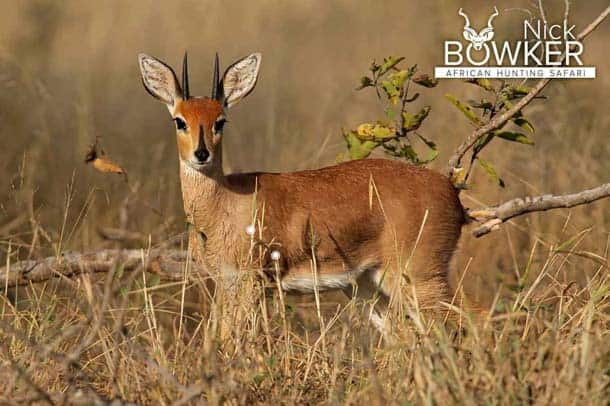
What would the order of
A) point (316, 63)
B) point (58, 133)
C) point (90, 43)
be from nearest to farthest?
point (58, 133), point (90, 43), point (316, 63)

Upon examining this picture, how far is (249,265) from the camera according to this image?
5.16 meters

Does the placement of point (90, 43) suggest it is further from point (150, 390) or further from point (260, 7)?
point (150, 390)

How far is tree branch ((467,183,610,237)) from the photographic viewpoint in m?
5.62

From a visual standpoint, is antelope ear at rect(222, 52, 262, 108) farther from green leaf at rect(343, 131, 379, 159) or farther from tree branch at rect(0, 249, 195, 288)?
tree branch at rect(0, 249, 195, 288)

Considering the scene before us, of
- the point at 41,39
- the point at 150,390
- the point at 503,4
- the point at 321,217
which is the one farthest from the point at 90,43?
the point at 150,390

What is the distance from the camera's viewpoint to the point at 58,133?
9.94m

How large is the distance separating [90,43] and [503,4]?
15.8 ft

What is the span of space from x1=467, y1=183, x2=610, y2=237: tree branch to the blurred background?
66 centimetres

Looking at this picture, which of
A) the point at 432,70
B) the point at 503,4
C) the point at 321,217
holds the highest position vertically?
the point at 503,4

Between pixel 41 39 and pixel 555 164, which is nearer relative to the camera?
pixel 555 164

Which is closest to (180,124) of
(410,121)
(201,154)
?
(201,154)

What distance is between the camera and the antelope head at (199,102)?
5438 mm

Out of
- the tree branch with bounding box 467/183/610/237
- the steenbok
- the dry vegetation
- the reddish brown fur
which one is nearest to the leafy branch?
the steenbok

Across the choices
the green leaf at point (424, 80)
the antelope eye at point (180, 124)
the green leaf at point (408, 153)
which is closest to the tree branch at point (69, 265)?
the antelope eye at point (180, 124)
